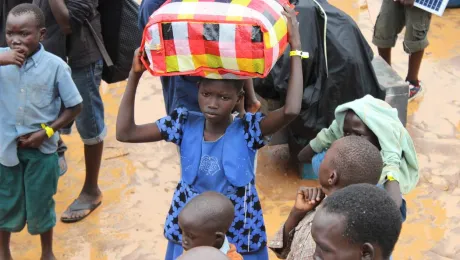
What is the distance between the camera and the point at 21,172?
3.88m

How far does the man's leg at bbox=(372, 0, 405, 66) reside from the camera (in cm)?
617

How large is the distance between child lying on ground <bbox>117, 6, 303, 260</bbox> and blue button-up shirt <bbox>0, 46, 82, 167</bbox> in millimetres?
832

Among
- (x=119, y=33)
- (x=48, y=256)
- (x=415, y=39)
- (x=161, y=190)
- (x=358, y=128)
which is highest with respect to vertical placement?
(x=358, y=128)

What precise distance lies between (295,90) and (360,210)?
0.95m

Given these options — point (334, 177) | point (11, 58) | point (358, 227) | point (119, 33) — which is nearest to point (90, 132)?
point (119, 33)

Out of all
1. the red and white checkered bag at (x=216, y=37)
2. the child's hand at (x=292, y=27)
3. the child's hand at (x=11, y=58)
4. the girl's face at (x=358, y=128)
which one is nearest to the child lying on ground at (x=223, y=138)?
the child's hand at (x=292, y=27)

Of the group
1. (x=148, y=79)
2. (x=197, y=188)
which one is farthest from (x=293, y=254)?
(x=148, y=79)

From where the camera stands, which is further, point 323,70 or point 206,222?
point 323,70

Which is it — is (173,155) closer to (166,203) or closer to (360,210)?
(166,203)

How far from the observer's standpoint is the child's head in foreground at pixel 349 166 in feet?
8.28

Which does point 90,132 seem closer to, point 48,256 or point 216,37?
point 48,256

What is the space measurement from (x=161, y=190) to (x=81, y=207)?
58cm

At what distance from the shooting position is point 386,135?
2.95m

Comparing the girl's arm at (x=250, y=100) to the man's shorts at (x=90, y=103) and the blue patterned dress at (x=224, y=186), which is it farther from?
the man's shorts at (x=90, y=103)
